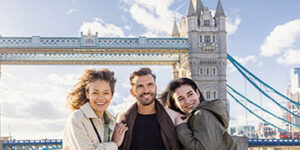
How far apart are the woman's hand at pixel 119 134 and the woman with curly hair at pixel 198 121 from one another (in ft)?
1.80

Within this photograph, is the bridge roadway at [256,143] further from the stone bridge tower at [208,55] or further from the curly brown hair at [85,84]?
the curly brown hair at [85,84]

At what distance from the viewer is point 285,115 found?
85.4 metres

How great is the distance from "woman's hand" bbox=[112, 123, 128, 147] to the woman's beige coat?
0.19m

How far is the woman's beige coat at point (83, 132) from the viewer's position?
3168 mm

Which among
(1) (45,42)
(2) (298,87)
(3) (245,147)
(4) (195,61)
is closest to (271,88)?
(4) (195,61)

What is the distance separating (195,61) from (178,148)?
2416 centimetres

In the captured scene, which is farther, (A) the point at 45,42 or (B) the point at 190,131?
(A) the point at 45,42

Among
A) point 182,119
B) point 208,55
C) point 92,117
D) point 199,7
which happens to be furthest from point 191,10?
point 92,117

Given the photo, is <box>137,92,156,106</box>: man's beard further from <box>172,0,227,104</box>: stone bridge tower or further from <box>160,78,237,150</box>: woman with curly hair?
<box>172,0,227,104</box>: stone bridge tower

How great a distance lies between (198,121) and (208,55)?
2483cm

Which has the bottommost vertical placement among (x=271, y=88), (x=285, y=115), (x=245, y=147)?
(x=285, y=115)

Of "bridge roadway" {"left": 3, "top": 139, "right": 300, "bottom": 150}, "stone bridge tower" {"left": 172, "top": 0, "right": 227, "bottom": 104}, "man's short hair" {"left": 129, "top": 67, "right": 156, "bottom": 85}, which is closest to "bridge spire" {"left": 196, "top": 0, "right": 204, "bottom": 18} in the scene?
"stone bridge tower" {"left": 172, "top": 0, "right": 227, "bottom": 104}

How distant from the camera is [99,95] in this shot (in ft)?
11.2

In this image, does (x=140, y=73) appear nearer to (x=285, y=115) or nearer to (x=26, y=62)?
(x=26, y=62)
